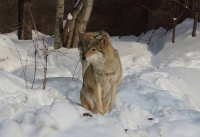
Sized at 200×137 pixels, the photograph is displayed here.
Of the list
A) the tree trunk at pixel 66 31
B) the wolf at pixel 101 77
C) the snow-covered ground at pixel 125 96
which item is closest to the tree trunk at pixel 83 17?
the tree trunk at pixel 66 31

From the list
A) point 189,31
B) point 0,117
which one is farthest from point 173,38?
point 0,117

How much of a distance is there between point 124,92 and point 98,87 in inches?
37.3

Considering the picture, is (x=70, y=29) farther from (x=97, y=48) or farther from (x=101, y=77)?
(x=97, y=48)

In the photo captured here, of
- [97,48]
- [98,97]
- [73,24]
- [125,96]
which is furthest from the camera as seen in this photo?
[73,24]

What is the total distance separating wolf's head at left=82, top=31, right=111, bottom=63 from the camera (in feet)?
17.3

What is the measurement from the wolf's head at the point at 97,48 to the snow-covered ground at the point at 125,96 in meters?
0.76

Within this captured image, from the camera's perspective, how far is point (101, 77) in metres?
5.63

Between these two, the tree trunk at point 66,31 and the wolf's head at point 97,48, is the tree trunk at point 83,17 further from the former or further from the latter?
the wolf's head at point 97,48

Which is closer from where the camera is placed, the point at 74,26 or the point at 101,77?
the point at 101,77

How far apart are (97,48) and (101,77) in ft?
1.70

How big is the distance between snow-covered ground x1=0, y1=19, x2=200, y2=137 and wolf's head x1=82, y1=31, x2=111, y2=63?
2.49 ft

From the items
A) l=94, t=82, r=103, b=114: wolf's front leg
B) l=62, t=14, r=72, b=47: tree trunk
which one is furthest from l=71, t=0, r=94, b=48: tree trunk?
l=94, t=82, r=103, b=114: wolf's front leg

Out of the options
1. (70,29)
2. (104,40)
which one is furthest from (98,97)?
(70,29)

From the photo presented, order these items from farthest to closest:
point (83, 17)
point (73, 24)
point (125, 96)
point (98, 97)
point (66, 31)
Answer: point (73, 24) < point (66, 31) < point (83, 17) < point (125, 96) < point (98, 97)
